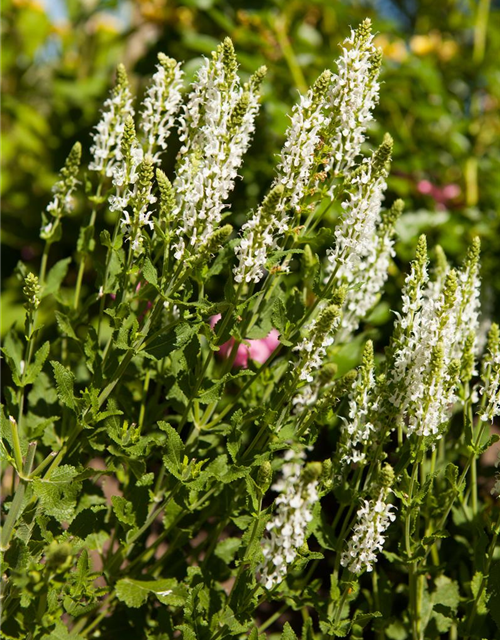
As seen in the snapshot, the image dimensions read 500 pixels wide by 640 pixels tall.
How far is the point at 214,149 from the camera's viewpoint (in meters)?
0.88

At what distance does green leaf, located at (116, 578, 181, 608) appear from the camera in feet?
3.06

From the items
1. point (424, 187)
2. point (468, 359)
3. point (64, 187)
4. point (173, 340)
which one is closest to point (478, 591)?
point (468, 359)

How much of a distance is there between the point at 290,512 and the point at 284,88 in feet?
A: 5.60

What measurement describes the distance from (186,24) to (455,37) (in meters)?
1.36

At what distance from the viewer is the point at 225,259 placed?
39.9 inches

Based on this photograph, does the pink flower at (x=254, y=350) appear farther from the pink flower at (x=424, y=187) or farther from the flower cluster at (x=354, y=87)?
the pink flower at (x=424, y=187)

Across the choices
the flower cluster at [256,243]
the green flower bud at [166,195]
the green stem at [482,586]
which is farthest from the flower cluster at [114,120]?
the green stem at [482,586]

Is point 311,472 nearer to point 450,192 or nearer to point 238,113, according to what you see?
point 238,113

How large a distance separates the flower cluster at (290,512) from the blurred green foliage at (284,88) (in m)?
0.92

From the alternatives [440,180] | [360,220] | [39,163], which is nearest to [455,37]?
[440,180]

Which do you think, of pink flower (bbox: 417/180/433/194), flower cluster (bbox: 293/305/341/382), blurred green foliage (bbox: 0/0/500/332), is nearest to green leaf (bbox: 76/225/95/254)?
flower cluster (bbox: 293/305/341/382)

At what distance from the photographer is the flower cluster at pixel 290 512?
0.75 metres

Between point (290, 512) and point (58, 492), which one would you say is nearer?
point (290, 512)

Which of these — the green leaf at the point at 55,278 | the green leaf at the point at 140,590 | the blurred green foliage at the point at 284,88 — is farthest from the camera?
the blurred green foliage at the point at 284,88
